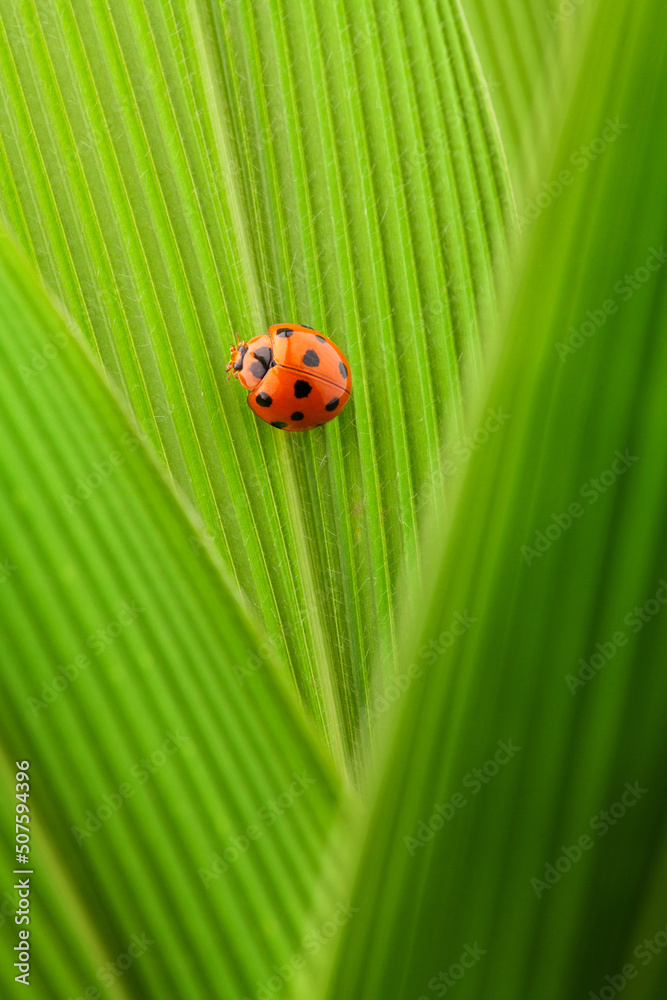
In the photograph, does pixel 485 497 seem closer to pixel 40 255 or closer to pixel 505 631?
pixel 505 631

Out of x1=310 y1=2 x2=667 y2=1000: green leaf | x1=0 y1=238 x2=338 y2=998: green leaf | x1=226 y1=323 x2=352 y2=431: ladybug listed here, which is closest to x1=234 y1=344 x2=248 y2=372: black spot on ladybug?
x1=226 y1=323 x2=352 y2=431: ladybug

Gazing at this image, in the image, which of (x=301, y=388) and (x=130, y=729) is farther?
(x=301, y=388)

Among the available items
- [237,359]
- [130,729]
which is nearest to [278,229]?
[237,359]

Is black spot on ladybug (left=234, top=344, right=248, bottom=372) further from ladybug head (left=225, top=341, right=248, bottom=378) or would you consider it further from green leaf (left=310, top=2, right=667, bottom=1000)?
green leaf (left=310, top=2, right=667, bottom=1000)

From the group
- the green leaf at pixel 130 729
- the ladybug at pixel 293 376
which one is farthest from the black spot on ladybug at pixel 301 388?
the green leaf at pixel 130 729

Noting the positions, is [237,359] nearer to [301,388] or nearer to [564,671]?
[301,388]
